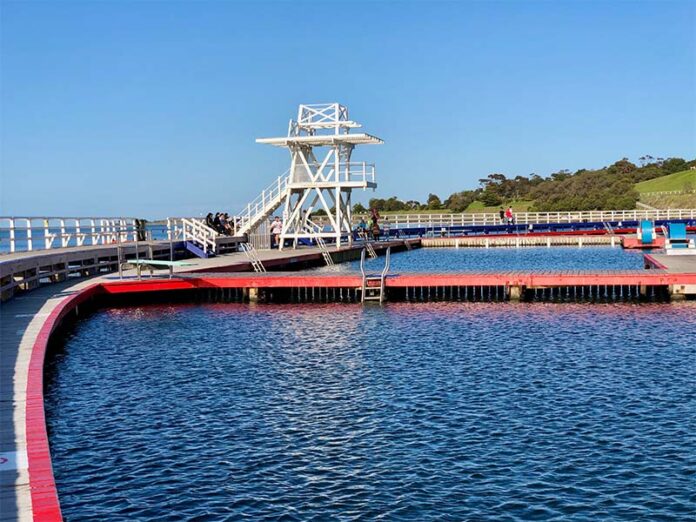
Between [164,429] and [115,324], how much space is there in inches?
482

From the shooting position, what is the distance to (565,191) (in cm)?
15250

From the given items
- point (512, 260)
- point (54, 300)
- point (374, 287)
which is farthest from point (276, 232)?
point (54, 300)

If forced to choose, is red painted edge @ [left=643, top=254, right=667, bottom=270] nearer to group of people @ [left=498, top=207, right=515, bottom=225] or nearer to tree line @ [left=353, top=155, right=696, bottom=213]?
group of people @ [left=498, top=207, right=515, bottom=225]

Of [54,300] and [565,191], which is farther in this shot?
[565,191]

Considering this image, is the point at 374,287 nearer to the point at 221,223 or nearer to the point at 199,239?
the point at 199,239

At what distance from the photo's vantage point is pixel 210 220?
50.1 m

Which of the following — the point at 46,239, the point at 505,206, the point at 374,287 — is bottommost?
the point at 374,287

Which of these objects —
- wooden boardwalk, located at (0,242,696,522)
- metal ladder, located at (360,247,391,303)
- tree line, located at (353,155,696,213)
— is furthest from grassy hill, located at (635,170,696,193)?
metal ladder, located at (360,247,391,303)

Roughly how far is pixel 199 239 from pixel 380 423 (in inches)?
1246

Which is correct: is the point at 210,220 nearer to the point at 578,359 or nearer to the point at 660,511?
the point at 578,359

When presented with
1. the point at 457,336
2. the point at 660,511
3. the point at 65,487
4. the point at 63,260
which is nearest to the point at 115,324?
the point at 63,260

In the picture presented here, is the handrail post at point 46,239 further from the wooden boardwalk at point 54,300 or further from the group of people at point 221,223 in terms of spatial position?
the group of people at point 221,223

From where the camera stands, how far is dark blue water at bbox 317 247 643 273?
4434 cm

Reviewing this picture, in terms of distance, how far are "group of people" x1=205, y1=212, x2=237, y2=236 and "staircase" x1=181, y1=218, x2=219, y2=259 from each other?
3.78 m
